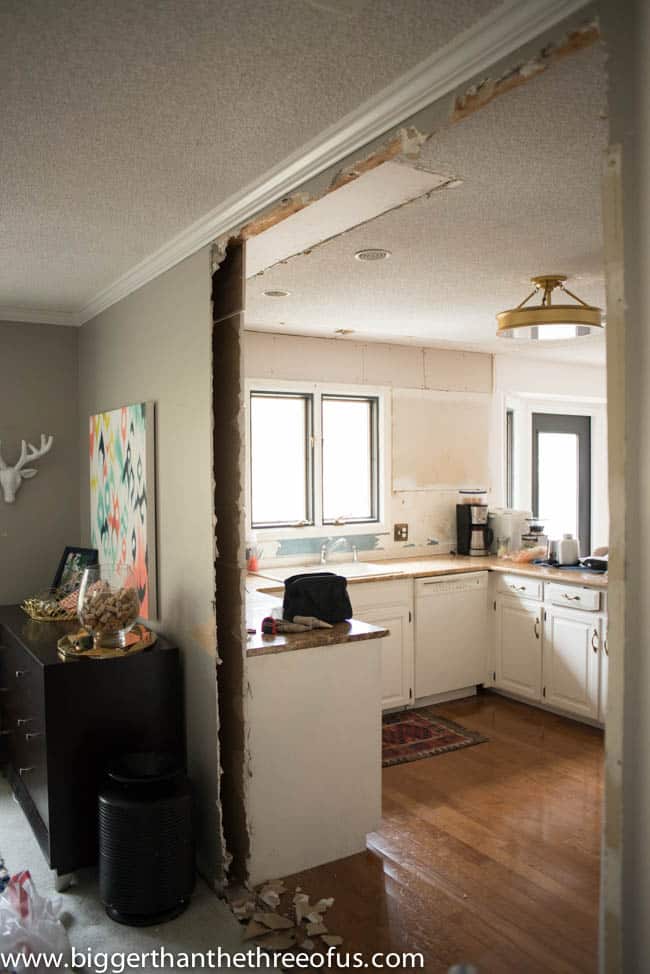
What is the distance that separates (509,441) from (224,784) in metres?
3.94

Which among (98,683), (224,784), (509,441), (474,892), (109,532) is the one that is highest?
(509,441)

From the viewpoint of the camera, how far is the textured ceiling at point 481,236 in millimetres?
1897

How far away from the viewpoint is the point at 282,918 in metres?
2.51

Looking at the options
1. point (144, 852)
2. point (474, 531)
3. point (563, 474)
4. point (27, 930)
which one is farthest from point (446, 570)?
point (27, 930)

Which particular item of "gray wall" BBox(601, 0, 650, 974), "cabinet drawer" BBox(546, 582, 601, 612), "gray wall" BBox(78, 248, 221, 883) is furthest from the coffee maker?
"gray wall" BBox(601, 0, 650, 974)

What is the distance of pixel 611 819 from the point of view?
1253mm

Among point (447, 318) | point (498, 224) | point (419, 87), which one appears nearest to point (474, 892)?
point (498, 224)

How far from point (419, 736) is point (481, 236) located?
2.68 metres

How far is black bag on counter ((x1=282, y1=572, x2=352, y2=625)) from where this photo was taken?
10.1ft

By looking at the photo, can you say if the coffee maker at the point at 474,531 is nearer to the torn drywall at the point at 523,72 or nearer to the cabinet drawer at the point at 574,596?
the cabinet drawer at the point at 574,596

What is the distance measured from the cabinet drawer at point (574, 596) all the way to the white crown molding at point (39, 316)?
304cm

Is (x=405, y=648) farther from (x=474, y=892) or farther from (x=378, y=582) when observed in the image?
(x=474, y=892)

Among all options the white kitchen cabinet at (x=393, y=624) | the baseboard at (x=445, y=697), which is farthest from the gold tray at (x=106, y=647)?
the baseboard at (x=445, y=697)

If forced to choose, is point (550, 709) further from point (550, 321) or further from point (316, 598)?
point (550, 321)
